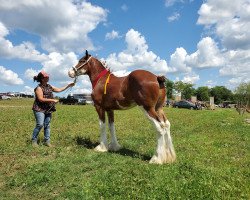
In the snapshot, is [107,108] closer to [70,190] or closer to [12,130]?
[70,190]

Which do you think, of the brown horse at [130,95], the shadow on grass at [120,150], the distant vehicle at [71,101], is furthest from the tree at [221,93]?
the brown horse at [130,95]

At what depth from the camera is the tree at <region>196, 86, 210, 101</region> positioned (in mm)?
169000

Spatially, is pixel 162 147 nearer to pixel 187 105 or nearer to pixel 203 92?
pixel 187 105

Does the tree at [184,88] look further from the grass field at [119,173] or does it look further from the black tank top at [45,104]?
the black tank top at [45,104]

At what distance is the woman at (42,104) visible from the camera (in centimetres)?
1161

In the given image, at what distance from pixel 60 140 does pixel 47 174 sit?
16.7ft

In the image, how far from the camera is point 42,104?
38.6ft

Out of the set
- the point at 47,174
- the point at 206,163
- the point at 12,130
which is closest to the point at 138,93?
the point at 206,163

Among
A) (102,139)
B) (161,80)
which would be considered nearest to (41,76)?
(102,139)

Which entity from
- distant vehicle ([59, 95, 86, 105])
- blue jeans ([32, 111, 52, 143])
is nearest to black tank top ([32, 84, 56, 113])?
blue jeans ([32, 111, 52, 143])

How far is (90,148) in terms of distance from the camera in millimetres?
11719

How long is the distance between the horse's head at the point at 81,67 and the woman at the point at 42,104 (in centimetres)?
87

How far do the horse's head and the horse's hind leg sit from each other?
11.1 ft

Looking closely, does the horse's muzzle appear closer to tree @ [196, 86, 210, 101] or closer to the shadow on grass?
the shadow on grass
